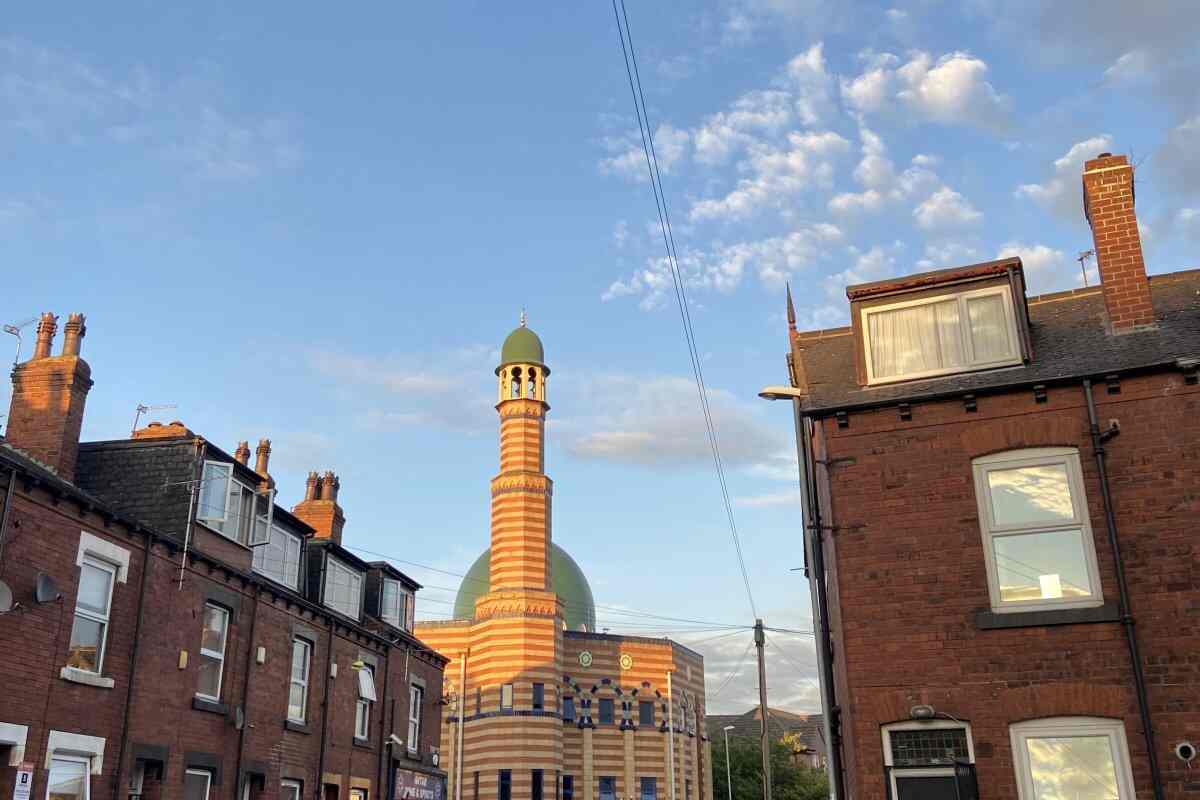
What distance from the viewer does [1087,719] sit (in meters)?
12.9

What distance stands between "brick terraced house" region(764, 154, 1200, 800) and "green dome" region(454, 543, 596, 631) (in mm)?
58005

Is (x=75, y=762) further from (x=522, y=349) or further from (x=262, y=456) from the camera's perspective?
(x=522, y=349)

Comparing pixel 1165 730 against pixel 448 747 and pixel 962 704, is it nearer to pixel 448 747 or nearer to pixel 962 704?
pixel 962 704

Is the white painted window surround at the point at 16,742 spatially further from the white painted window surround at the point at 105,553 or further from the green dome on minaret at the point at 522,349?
the green dome on minaret at the point at 522,349

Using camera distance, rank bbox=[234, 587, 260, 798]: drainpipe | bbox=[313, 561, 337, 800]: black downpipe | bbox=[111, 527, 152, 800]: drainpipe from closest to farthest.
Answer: bbox=[111, 527, 152, 800]: drainpipe, bbox=[234, 587, 260, 798]: drainpipe, bbox=[313, 561, 337, 800]: black downpipe

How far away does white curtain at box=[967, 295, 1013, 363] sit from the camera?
1591 centimetres

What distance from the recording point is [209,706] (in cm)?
1997

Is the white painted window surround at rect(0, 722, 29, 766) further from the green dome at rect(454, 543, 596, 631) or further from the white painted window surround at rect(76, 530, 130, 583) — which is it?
the green dome at rect(454, 543, 596, 631)

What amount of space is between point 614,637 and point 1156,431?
55.7m

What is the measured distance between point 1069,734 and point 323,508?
22748 millimetres

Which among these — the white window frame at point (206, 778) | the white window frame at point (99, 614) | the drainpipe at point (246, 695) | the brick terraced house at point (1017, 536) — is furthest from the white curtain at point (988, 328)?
the white window frame at point (206, 778)

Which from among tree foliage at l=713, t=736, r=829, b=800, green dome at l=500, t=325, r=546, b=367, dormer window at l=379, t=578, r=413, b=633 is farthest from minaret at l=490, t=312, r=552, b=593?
dormer window at l=379, t=578, r=413, b=633

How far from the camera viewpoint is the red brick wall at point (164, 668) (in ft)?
51.3

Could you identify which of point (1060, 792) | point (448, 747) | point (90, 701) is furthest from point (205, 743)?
point (448, 747)
